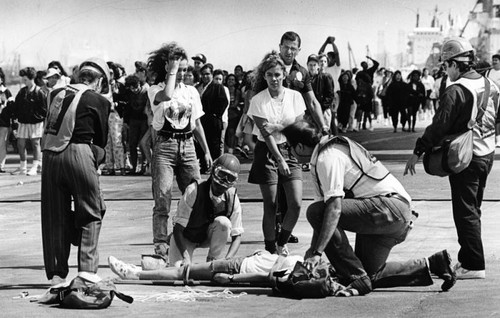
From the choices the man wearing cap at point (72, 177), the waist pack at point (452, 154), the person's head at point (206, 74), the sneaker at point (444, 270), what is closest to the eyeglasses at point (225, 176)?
the man wearing cap at point (72, 177)

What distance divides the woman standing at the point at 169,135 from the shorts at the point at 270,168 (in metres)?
0.40

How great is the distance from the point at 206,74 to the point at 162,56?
31.9 feet

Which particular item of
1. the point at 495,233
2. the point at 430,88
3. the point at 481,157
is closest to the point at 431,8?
the point at 430,88

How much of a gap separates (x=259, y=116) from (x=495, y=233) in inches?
105

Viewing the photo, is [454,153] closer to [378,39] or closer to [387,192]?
[387,192]

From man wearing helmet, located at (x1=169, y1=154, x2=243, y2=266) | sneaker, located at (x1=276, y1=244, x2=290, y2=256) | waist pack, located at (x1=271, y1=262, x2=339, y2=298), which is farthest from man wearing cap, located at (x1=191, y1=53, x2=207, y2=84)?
waist pack, located at (x1=271, y1=262, x2=339, y2=298)

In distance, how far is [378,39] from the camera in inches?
1201

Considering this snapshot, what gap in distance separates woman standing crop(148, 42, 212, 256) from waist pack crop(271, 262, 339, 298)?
6.33ft

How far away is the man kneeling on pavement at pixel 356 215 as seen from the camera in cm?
837

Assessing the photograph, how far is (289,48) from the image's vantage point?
432 inches

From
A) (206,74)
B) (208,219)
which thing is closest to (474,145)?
(208,219)

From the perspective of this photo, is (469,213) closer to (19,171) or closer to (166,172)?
(166,172)

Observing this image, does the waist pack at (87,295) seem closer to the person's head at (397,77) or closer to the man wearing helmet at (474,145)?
the man wearing helmet at (474,145)

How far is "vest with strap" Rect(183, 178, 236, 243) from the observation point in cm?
930
